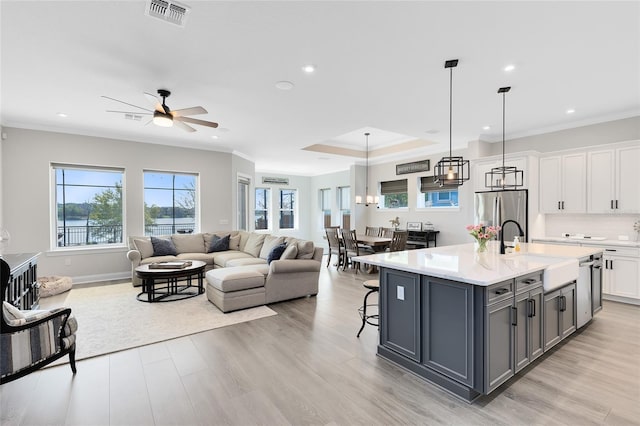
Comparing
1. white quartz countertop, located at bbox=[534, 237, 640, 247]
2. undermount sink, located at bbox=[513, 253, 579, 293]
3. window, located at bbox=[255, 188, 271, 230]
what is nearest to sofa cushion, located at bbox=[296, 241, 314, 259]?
undermount sink, located at bbox=[513, 253, 579, 293]

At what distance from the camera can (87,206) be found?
6.10 m

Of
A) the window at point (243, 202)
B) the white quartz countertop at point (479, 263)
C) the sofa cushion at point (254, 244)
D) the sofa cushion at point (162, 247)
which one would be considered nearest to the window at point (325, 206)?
the window at point (243, 202)

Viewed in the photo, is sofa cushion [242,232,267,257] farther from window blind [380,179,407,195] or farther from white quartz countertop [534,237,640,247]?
white quartz countertop [534,237,640,247]

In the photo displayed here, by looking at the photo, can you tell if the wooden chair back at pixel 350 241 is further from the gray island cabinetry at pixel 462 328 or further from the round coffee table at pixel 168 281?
the gray island cabinetry at pixel 462 328

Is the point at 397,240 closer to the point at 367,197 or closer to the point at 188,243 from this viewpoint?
the point at 367,197

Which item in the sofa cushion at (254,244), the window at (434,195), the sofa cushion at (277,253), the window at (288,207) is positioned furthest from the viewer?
the window at (288,207)

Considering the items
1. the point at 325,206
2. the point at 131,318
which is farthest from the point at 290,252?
the point at 325,206

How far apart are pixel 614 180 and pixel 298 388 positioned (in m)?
5.62

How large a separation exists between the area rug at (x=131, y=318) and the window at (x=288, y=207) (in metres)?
6.84

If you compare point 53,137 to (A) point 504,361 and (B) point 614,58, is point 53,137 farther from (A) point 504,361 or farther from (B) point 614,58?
(B) point 614,58

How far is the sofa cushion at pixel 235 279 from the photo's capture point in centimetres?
410

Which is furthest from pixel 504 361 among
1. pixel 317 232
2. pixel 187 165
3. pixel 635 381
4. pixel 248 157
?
pixel 317 232

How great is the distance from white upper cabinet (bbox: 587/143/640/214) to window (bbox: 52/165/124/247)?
8725mm

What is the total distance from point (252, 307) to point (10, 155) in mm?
5130
